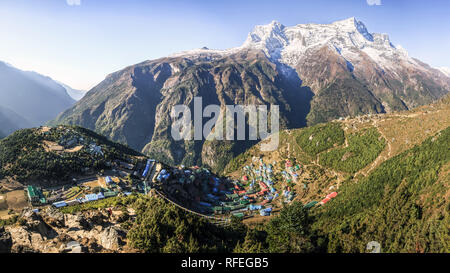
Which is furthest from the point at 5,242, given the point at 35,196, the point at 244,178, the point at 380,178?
the point at 244,178

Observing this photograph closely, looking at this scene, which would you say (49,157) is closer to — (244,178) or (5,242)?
(5,242)

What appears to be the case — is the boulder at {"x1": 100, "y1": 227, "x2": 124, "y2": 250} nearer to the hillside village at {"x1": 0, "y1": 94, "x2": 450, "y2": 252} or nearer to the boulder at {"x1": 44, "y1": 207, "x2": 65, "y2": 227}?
the boulder at {"x1": 44, "y1": 207, "x2": 65, "y2": 227}

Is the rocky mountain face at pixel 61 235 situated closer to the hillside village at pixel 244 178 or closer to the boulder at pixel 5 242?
the boulder at pixel 5 242

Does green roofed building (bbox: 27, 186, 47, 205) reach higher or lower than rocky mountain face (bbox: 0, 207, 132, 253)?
lower

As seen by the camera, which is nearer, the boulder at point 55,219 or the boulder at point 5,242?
the boulder at point 5,242

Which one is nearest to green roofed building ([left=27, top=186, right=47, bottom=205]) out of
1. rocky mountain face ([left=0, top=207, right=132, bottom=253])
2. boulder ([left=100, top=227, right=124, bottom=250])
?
rocky mountain face ([left=0, top=207, right=132, bottom=253])

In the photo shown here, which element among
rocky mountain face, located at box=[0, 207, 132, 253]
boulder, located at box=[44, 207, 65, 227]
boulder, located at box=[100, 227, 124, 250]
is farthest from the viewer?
boulder, located at box=[44, 207, 65, 227]

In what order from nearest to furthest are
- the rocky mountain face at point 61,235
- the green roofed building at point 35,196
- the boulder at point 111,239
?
the rocky mountain face at point 61,235
the boulder at point 111,239
the green roofed building at point 35,196

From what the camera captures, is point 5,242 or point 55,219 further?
point 55,219

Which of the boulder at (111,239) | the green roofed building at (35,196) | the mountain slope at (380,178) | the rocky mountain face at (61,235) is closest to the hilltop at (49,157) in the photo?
the green roofed building at (35,196)

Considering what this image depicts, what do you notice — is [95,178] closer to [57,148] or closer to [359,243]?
[57,148]

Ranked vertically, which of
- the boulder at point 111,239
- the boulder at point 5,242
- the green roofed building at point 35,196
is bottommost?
the green roofed building at point 35,196
